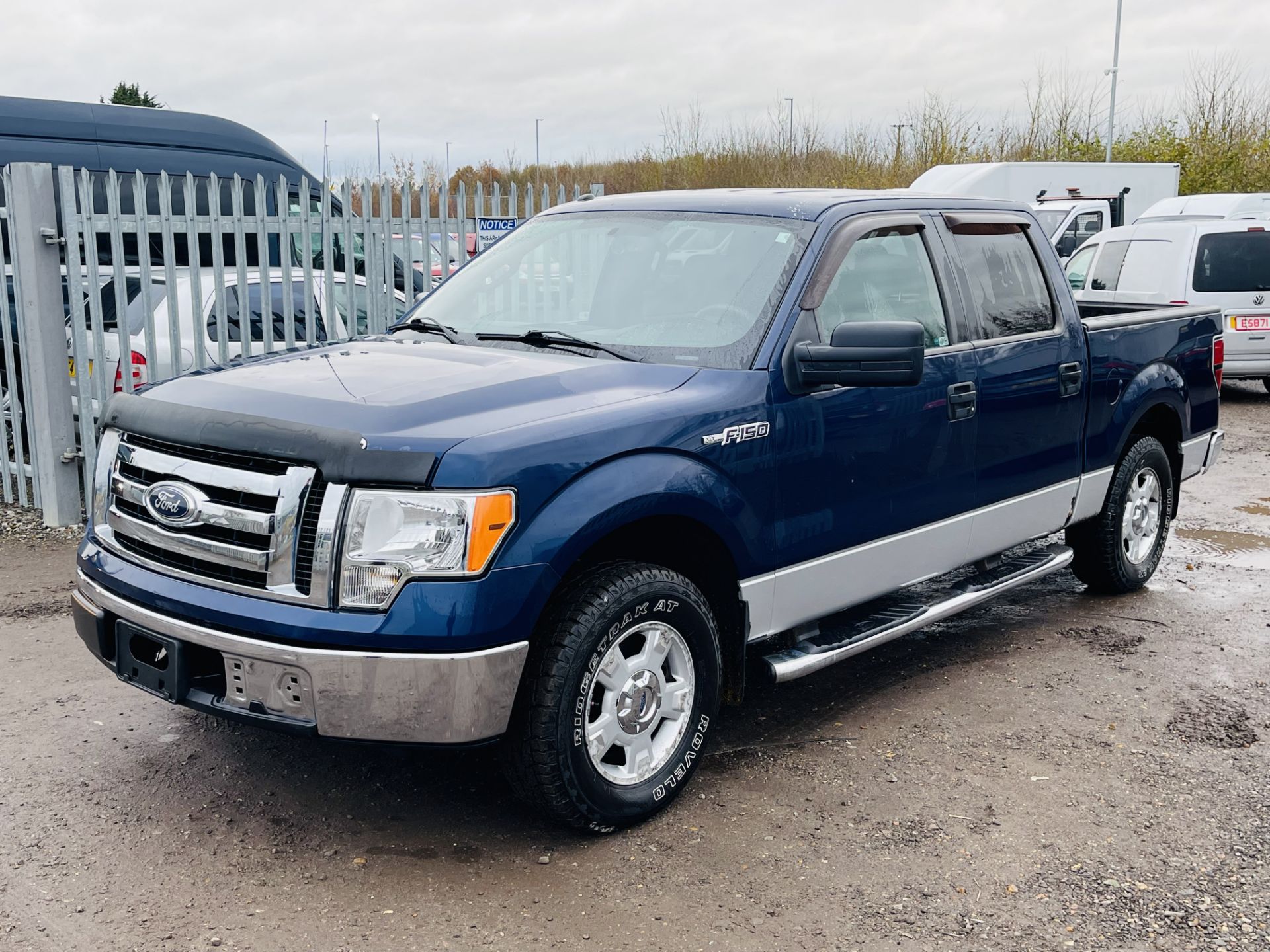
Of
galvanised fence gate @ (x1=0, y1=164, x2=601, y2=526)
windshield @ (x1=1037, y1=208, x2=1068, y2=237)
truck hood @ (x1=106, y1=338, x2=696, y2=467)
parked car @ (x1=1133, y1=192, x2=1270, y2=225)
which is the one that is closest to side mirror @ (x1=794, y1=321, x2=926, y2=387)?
truck hood @ (x1=106, y1=338, x2=696, y2=467)

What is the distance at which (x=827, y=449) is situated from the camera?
14.1 feet

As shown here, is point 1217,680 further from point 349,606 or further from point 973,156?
point 973,156

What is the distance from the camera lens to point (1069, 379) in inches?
220

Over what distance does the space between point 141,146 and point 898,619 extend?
36.2 feet

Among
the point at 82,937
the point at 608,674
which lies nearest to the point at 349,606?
the point at 608,674

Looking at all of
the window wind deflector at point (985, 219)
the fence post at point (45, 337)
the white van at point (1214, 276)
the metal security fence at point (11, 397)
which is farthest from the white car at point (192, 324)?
the white van at point (1214, 276)

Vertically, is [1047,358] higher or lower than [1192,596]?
higher

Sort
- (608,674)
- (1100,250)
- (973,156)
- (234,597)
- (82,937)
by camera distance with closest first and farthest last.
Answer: (82,937) → (234,597) → (608,674) → (1100,250) → (973,156)

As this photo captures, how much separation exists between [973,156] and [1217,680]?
93.8 feet

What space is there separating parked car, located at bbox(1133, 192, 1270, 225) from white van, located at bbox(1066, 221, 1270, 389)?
1613mm

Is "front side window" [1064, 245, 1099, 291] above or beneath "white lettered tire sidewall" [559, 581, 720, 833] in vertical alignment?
above

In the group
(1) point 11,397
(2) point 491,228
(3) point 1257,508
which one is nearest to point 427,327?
(1) point 11,397

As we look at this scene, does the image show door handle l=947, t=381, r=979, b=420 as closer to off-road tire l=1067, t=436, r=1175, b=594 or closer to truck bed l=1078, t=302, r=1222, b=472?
truck bed l=1078, t=302, r=1222, b=472

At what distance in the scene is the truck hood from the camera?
3453mm
